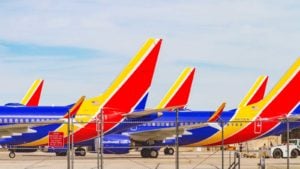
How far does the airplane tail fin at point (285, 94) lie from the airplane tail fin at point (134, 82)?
27.4 feet

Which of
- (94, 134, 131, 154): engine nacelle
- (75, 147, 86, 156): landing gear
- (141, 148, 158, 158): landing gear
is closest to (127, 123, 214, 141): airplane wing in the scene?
(141, 148, 158, 158): landing gear

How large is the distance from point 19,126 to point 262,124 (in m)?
17.6

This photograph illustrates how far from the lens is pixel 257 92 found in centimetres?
6106

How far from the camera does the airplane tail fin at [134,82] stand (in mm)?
37469

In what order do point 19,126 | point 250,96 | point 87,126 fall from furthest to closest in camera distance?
point 250,96 < point 87,126 < point 19,126

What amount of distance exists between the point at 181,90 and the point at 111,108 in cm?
1138

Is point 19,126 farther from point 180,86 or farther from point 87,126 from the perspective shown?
point 180,86

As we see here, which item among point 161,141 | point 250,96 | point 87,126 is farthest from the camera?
point 250,96

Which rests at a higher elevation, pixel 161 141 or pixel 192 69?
pixel 192 69

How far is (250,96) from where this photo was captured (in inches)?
2384

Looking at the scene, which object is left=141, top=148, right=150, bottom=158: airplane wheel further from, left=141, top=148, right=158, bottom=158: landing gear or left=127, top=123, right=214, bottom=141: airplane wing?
left=127, top=123, right=214, bottom=141: airplane wing

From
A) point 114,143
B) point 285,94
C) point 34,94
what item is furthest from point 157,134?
point 34,94

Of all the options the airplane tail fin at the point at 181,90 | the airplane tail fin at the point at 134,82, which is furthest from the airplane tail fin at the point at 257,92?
the airplane tail fin at the point at 134,82

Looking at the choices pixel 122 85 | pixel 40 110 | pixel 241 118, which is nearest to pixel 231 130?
pixel 241 118
